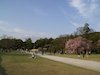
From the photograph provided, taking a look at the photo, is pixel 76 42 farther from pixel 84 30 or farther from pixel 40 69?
pixel 40 69

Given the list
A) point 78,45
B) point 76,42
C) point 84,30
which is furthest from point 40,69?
point 84,30

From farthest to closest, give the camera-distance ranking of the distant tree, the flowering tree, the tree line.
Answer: the distant tree → the tree line → the flowering tree

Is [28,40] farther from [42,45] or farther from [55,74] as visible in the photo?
[55,74]

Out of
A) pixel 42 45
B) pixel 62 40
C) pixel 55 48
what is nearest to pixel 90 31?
pixel 62 40

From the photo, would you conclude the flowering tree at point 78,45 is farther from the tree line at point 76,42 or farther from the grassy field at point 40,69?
the grassy field at point 40,69

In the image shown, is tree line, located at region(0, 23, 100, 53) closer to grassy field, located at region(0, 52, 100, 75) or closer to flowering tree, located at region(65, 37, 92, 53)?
flowering tree, located at region(65, 37, 92, 53)

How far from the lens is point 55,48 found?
2224 inches

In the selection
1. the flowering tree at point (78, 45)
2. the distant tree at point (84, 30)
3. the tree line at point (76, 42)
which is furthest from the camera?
the distant tree at point (84, 30)

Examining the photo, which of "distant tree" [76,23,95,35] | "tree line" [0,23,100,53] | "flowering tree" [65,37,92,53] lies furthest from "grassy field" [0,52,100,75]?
"distant tree" [76,23,95,35]

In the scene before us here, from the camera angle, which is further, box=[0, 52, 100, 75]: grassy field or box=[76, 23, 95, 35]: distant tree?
box=[76, 23, 95, 35]: distant tree

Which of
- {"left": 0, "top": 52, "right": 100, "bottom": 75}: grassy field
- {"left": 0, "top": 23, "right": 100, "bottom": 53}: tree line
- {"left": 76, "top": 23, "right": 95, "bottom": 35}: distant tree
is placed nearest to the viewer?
{"left": 0, "top": 52, "right": 100, "bottom": 75}: grassy field

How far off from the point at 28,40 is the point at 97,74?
88.5 m

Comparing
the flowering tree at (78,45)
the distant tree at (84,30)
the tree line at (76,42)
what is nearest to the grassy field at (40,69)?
the flowering tree at (78,45)

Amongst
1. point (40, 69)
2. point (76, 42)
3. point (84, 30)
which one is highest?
point (84, 30)
